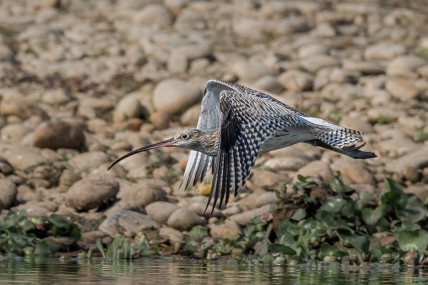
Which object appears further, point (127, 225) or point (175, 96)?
point (175, 96)

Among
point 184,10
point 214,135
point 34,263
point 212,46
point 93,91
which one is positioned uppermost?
point 184,10

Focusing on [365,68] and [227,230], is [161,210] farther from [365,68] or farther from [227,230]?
[365,68]

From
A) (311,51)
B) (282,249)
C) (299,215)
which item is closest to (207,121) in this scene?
(299,215)

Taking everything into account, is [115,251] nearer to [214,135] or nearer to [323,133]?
[214,135]

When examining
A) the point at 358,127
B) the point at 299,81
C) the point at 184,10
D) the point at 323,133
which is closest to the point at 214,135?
the point at 323,133

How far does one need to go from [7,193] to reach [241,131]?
16.2ft

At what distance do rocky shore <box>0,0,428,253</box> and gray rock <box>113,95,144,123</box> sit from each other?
0.04 m

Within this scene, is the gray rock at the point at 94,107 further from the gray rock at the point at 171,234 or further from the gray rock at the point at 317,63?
the gray rock at the point at 171,234

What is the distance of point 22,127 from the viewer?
15.8m

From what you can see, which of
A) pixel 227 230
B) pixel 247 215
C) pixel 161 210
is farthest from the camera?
pixel 161 210

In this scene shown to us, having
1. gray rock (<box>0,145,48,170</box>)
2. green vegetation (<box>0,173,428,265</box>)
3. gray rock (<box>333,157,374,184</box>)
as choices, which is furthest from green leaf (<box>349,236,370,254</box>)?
gray rock (<box>0,145,48,170</box>)

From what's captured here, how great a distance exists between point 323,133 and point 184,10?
1411 cm

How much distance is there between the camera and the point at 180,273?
8672 millimetres

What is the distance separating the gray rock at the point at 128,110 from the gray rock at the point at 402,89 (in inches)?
225
